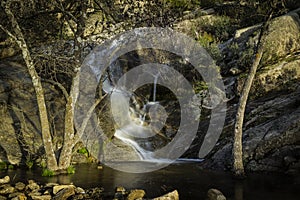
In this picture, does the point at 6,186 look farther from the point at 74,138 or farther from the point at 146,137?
the point at 146,137

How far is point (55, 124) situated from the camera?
51.8 feet

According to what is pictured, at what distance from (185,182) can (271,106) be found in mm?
6489

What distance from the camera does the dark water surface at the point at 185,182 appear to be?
370 inches

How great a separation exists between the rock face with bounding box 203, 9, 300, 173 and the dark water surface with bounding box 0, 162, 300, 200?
2.73 feet

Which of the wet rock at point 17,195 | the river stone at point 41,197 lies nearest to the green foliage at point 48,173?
the wet rock at point 17,195

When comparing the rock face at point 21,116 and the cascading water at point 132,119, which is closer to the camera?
the rock face at point 21,116

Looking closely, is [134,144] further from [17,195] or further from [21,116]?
[17,195]

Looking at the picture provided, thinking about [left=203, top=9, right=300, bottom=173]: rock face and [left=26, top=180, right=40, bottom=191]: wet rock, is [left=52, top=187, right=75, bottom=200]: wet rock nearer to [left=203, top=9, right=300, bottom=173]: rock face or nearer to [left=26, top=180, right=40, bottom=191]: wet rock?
[left=26, top=180, right=40, bottom=191]: wet rock

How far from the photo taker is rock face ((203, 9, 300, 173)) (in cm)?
1198

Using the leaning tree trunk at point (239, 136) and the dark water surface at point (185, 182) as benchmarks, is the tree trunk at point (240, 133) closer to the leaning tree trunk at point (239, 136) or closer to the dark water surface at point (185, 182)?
the leaning tree trunk at point (239, 136)

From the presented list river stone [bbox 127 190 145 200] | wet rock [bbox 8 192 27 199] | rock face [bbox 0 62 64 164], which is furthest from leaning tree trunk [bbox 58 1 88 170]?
river stone [bbox 127 190 145 200]

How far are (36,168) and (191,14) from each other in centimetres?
2049

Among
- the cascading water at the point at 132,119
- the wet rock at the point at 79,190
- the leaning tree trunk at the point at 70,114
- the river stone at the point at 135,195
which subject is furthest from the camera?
the cascading water at the point at 132,119

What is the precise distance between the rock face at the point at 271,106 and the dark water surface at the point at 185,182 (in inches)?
32.7
